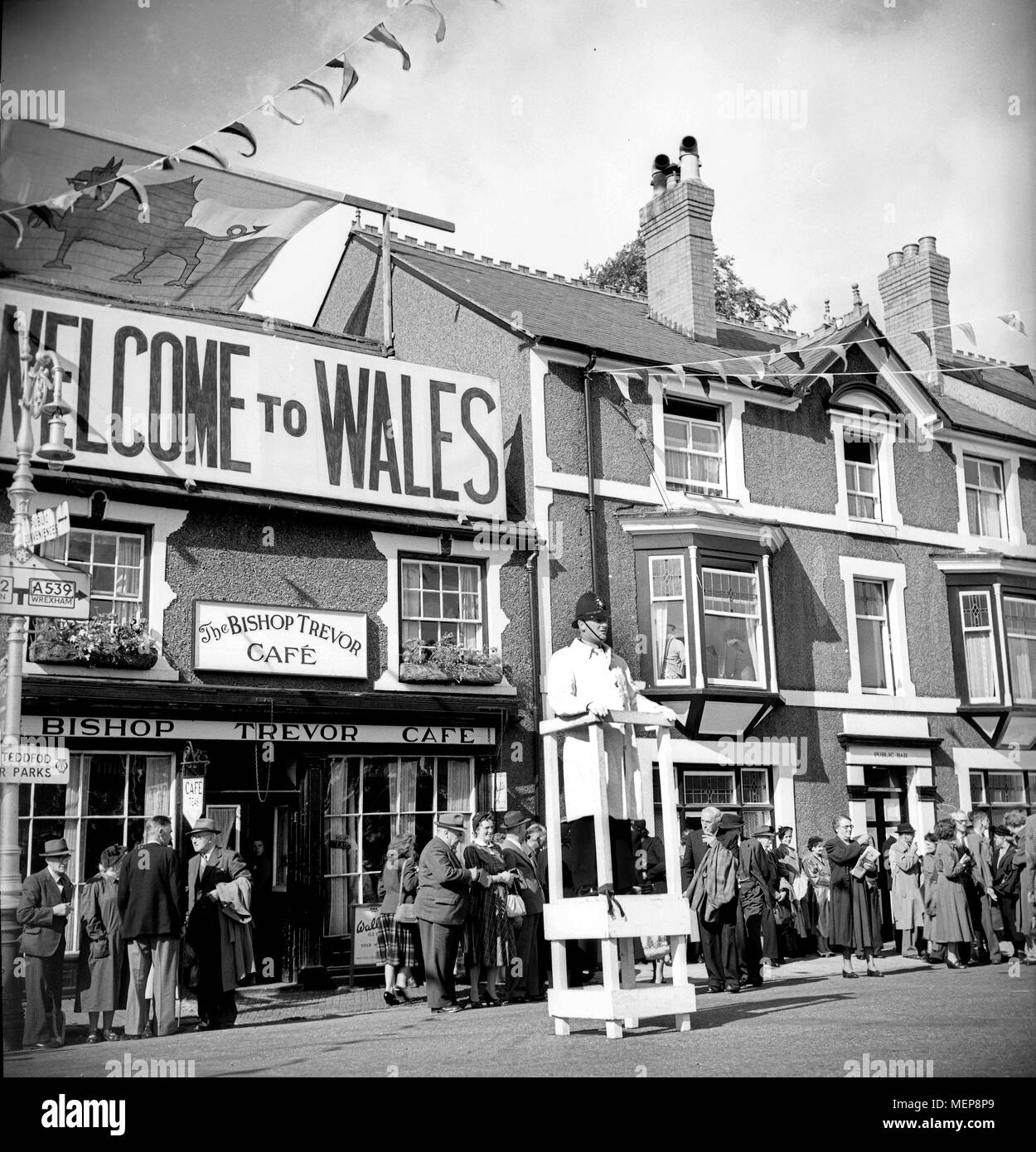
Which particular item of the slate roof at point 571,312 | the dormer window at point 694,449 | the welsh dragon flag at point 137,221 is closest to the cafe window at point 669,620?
the dormer window at point 694,449

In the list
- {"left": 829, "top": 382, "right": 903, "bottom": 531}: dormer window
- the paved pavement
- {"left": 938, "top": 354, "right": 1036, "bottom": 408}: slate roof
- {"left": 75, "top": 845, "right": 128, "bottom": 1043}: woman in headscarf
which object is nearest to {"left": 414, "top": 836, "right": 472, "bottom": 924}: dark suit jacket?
the paved pavement

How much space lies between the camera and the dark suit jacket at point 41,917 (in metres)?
11.1

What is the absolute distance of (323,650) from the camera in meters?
15.4

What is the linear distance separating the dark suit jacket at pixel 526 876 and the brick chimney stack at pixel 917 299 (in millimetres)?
14850

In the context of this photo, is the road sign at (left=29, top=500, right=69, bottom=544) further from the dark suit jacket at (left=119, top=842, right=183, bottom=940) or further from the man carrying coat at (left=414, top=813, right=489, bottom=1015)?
the man carrying coat at (left=414, top=813, right=489, bottom=1015)

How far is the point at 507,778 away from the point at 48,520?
25.5ft

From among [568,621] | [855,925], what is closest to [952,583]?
[568,621]

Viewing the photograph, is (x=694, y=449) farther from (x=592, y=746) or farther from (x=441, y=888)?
(x=592, y=746)

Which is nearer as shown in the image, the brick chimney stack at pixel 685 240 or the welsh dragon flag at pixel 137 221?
the welsh dragon flag at pixel 137 221

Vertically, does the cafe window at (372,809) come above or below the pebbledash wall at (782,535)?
below

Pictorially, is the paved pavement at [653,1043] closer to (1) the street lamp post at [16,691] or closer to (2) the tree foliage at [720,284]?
(1) the street lamp post at [16,691]

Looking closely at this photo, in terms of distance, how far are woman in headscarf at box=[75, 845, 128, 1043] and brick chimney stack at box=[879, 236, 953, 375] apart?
18243 millimetres

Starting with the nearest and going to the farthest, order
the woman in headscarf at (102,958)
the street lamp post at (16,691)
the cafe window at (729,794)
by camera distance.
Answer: the street lamp post at (16,691), the woman in headscarf at (102,958), the cafe window at (729,794)

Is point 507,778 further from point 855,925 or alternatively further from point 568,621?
point 855,925
